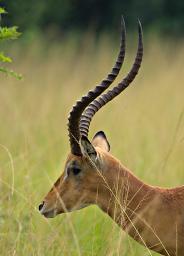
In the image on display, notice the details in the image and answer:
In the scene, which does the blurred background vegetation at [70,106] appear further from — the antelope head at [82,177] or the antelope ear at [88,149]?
the antelope ear at [88,149]

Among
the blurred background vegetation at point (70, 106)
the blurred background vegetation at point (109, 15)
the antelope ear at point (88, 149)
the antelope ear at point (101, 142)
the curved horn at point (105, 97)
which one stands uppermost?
the curved horn at point (105, 97)

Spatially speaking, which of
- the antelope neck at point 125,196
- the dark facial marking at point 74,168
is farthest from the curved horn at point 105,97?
the antelope neck at point 125,196

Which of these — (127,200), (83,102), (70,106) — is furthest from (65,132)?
(83,102)

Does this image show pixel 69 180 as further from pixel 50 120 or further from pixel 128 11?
pixel 128 11

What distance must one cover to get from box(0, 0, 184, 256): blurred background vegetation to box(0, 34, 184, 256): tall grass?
0.02m

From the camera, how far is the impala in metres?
→ 5.53

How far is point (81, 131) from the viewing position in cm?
564

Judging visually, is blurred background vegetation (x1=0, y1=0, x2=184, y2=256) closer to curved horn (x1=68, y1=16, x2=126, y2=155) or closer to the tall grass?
the tall grass

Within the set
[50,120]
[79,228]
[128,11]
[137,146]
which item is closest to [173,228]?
[79,228]

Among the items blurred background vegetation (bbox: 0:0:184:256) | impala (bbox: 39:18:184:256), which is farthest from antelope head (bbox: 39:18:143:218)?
blurred background vegetation (bbox: 0:0:184:256)

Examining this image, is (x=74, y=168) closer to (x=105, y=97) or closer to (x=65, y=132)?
(x=105, y=97)

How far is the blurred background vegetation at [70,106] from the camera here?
620 centimetres

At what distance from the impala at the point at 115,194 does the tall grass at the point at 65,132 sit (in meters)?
0.17

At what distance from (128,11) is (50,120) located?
411 inches
